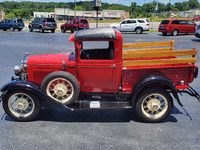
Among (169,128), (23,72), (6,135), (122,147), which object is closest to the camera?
(122,147)

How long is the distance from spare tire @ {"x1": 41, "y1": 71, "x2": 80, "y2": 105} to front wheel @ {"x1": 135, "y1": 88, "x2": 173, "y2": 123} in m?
1.42

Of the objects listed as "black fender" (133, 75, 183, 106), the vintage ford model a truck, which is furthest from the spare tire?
"black fender" (133, 75, 183, 106)

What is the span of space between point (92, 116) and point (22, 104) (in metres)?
1.64

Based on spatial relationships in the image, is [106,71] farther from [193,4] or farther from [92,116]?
[193,4]

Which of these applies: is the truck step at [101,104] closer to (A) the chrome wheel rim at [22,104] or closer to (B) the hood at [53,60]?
(B) the hood at [53,60]

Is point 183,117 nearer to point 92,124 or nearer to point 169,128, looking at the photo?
point 169,128

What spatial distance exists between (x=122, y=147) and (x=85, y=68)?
1807 mm

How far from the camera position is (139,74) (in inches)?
174

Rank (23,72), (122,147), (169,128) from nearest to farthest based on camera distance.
Answer: (122,147)
(169,128)
(23,72)

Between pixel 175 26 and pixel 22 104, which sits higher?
pixel 175 26

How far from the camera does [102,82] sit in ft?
14.6

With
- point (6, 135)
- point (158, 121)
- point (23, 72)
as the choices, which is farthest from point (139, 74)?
point (6, 135)

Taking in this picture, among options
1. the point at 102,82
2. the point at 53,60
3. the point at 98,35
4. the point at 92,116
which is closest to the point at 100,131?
the point at 92,116

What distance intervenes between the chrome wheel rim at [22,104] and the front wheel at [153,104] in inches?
94.0
